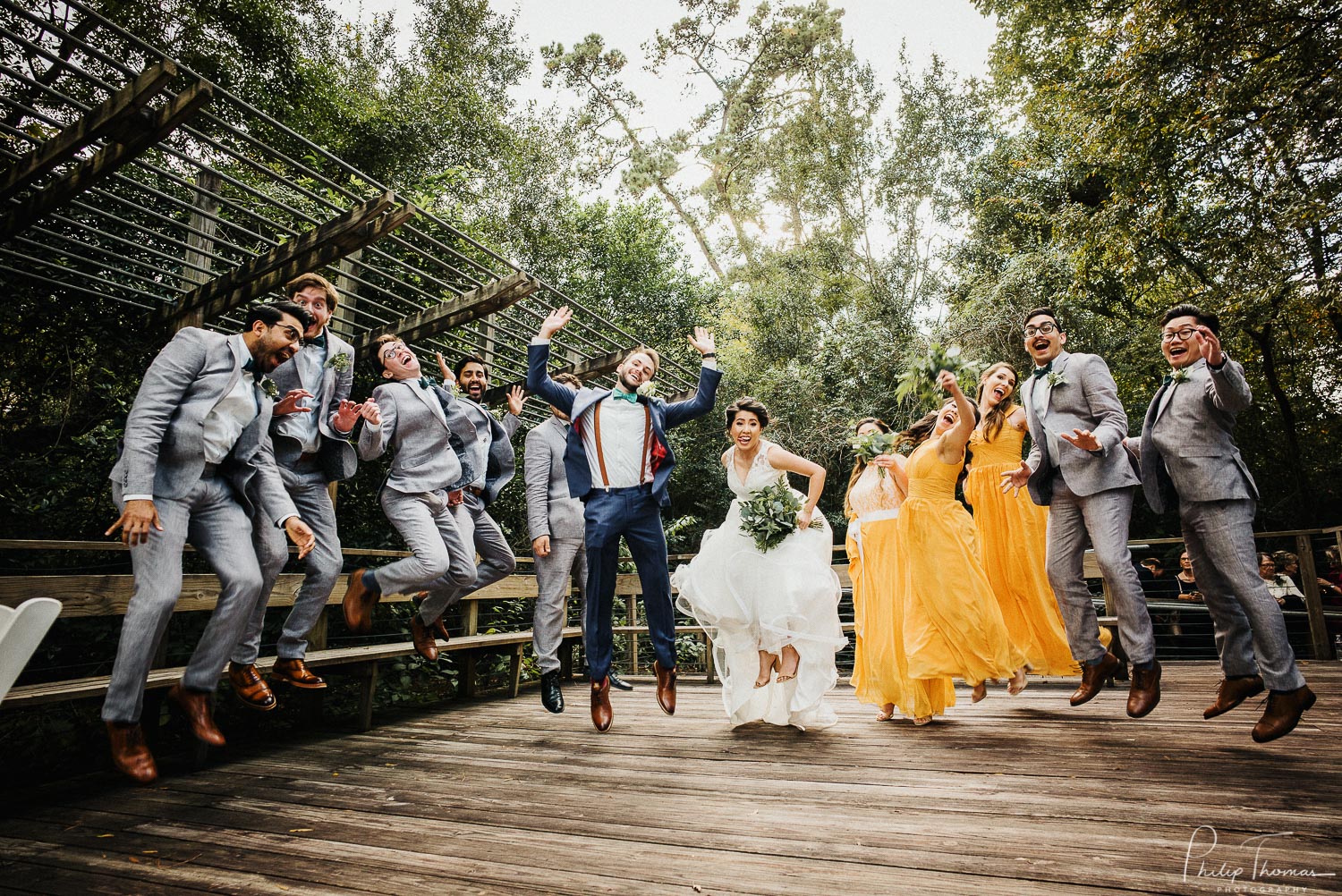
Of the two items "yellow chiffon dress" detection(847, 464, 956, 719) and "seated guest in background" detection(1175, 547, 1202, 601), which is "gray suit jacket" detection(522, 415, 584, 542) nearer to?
"yellow chiffon dress" detection(847, 464, 956, 719)

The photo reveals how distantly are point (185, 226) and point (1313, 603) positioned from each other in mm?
10275

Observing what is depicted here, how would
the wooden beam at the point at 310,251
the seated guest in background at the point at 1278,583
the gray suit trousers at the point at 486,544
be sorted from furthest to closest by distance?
the seated guest in background at the point at 1278,583 < the gray suit trousers at the point at 486,544 < the wooden beam at the point at 310,251

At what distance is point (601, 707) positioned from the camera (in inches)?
158

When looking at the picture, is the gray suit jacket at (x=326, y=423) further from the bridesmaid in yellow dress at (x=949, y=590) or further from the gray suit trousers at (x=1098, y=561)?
the gray suit trousers at (x=1098, y=561)

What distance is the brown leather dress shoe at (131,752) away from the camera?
275cm

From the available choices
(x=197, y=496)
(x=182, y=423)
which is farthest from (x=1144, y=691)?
(x=182, y=423)

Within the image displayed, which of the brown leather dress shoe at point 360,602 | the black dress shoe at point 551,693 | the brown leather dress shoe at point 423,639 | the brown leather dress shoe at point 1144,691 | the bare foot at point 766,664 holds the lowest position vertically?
the black dress shoe at point 551,693

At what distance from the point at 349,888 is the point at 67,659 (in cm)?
560

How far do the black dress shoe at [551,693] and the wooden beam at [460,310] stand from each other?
318cm

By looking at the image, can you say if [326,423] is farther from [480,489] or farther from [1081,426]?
[1081,426]

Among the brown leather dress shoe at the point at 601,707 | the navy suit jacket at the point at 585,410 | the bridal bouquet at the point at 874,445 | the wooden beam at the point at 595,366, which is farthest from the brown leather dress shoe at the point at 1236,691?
the wooden beam at the point at 595,366

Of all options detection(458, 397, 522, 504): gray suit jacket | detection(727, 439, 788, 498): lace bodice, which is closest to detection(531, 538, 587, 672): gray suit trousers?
detection(458, 397, 522, 504): gray suit jacket

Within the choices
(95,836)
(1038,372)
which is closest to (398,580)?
(95,836)

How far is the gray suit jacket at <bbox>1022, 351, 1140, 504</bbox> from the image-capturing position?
12.0ft
